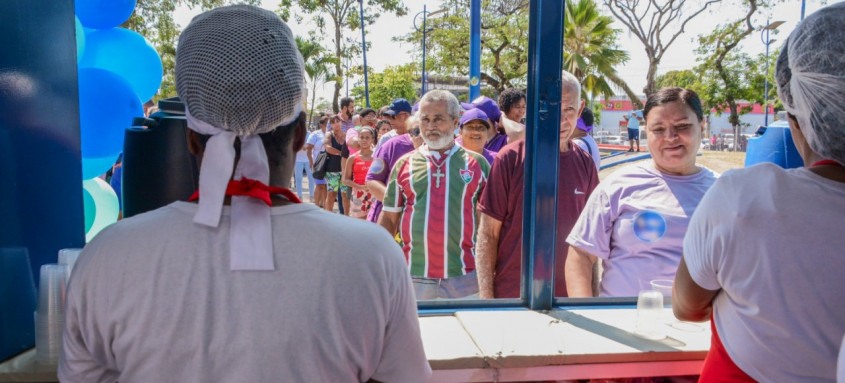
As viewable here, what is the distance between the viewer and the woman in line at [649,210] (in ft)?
6.98

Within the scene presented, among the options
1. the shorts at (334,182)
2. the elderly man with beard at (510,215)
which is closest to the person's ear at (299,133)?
the elderly man with beard at (510,215)

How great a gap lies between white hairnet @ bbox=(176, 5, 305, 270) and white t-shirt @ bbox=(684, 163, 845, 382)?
856 millimetres

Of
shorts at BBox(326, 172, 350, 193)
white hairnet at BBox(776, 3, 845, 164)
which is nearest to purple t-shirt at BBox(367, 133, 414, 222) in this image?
white hairnet at BBox(776, 3, 845, 164)

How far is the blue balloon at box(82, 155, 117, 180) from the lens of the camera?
9.27 ft

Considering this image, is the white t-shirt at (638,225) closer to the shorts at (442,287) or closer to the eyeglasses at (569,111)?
the eyeglasses at (569,111)

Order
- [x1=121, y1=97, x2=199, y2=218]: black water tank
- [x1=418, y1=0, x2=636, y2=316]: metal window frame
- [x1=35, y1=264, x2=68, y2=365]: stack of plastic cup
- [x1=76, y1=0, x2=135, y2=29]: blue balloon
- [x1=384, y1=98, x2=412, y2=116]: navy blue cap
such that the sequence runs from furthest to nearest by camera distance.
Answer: [x1=384, y1=98, x2=412, y2=116]: navy blue cap
[x1=76, y1=0, x2=135, y2=29]: blue balloon
[x1=418, y1=0, x2=636, y2=316]: metal window frame
[x1=121, y1=97, x2=199, y2=218]: black water tank
[x1=35, y1=264, x2=68, y2=365]: stack of plastic cup

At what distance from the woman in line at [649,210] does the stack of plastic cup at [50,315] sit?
164 centimetres

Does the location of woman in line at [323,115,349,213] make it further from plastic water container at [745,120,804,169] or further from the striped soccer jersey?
plastic water container at [745,120,804,169]

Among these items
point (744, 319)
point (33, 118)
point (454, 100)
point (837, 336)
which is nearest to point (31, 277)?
point (33, 118)

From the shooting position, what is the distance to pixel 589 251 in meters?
2.21

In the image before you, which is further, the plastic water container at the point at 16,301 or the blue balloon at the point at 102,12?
the blue balloon at the point at 102,12

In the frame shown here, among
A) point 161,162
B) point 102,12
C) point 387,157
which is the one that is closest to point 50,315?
point 161,162

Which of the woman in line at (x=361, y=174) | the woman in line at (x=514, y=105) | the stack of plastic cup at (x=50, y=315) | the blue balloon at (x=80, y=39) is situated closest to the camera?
the stack of plastic cup at (x=50, y=315)

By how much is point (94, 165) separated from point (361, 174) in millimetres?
2994
